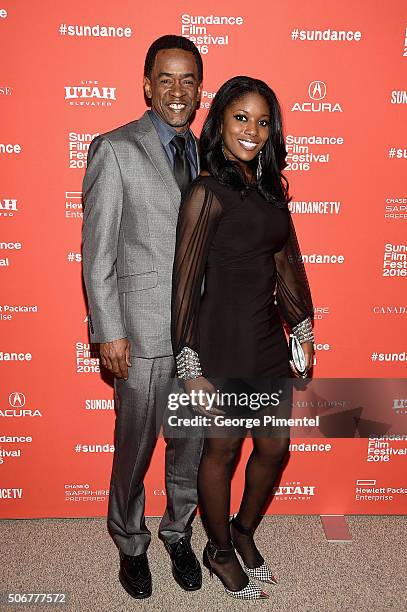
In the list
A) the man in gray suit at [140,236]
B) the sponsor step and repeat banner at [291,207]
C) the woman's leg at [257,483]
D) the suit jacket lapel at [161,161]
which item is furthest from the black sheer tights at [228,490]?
the suit jacket lapel at [161,161]

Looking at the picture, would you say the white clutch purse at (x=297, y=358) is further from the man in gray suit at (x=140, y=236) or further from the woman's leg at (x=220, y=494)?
the man in gray suit at (x=140, y=236)

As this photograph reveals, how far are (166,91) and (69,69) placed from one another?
0.57 meters

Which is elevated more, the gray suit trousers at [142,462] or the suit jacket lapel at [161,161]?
the suit jacket lapel at [161,161]

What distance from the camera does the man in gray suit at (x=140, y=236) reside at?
6.57 feet

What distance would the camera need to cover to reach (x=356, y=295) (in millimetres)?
2686

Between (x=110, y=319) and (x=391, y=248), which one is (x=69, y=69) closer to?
(x=110, y=319)

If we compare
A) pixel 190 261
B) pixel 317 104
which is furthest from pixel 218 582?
pixel 317 104

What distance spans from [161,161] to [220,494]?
118 cm

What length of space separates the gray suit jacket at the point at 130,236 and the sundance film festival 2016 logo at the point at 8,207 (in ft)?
1.91

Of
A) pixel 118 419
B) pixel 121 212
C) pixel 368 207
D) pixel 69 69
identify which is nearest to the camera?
pixel 121 212

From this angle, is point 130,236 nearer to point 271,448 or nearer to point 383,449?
point 271,448

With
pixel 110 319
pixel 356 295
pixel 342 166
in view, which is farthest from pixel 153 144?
pixel 356 295

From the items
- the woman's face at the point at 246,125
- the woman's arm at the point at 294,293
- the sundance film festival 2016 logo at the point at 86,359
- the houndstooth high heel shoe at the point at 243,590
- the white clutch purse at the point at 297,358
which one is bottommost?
the houndstooth high heel shoe at the point at 243,590

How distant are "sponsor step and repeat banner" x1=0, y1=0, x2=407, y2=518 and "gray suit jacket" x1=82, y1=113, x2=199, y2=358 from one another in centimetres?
51
